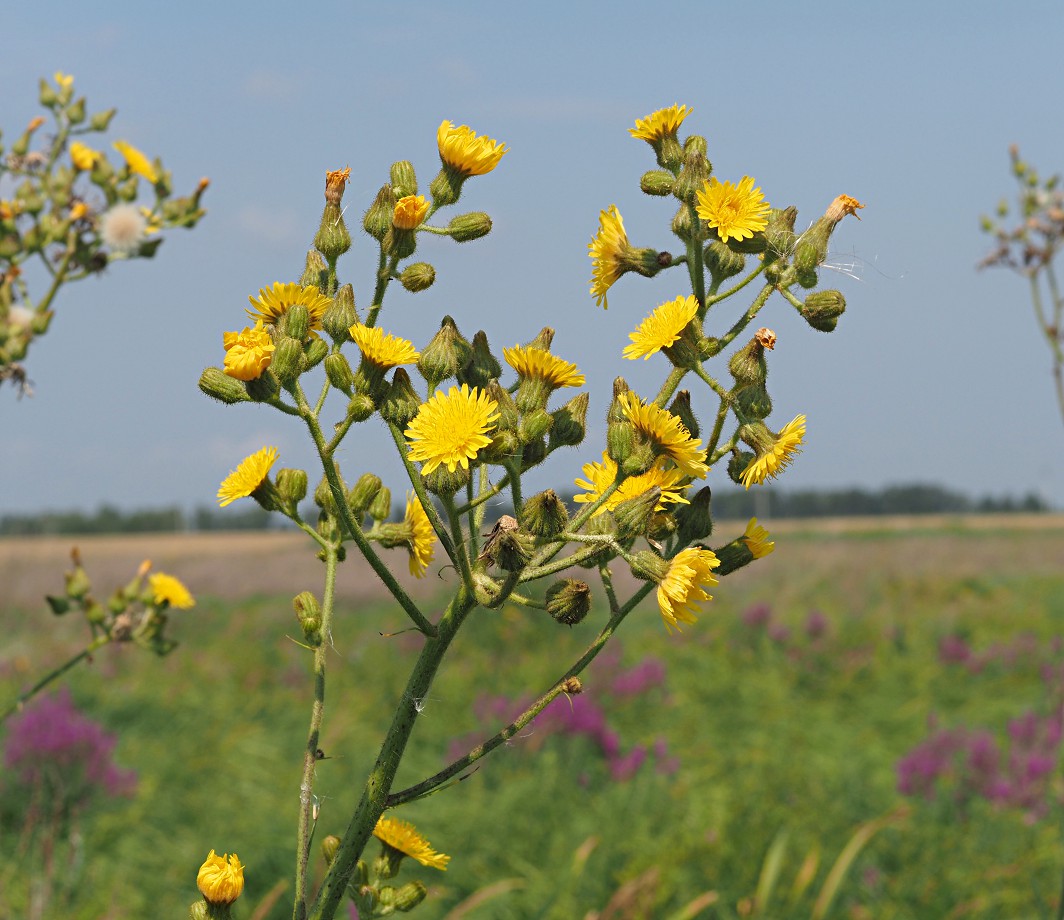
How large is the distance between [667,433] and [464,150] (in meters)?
0.55

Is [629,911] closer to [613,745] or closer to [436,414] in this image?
[613,745]

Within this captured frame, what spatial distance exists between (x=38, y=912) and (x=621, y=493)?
14.5 feet

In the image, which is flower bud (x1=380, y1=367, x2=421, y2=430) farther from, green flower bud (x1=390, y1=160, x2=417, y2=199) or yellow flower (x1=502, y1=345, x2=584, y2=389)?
green flower bud (x1=390, y1=160, x2=417, y2=199)

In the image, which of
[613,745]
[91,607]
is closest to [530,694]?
[613,745]

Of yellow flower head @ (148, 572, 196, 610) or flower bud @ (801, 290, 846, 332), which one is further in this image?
yellow flower head @ (148, 572, 196, 610)

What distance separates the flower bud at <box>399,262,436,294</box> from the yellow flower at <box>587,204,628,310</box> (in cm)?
27

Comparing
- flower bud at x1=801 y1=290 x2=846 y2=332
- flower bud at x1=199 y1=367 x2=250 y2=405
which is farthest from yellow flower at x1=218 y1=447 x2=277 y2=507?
flower bud at x1=801 y1=290 x2=846 y2=332

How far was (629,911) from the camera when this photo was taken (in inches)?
180

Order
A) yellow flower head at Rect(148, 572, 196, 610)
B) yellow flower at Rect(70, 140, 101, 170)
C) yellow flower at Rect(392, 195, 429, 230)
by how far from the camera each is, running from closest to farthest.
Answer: yellow flower at Rect(392, 195, 429, 230) < yellow flower head at Rect(148, 572, 196, 610) < yellow flower at Rect(70, 140, 101, 170)

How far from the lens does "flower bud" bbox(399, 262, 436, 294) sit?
147cm

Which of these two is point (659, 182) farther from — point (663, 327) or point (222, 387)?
point (222, 387)

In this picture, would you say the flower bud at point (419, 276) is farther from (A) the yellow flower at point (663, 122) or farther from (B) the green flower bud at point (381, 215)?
(A) the yellow flower at point (663, 122)

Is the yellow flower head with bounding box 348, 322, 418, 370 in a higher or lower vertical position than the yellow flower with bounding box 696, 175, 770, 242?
lower

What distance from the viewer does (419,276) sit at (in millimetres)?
1473
